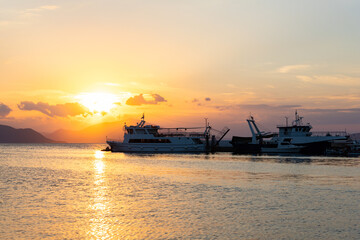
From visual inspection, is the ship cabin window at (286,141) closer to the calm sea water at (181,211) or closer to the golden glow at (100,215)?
the calm sea water at (181,211)

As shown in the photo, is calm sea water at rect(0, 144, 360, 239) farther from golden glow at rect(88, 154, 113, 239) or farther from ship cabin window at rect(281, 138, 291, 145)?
ship cabin window at rect(281, 138, 291, 145)

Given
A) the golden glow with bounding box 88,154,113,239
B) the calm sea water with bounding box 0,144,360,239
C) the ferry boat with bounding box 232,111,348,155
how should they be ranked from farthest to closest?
the ferry boat with bounding box 232,111,348,155, the calm sea water with bounding box 0,144,360,239, the golden glow with bounding box 88,154,113,239

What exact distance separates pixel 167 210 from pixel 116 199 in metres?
5.72

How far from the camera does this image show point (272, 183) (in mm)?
37281

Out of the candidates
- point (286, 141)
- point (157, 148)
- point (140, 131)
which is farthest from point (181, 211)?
point (286, 141)

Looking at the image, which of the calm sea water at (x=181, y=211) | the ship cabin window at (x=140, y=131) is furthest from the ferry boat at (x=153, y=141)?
the calm sea water at (x=181, y=211)

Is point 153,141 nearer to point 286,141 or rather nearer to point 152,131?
point 152,131

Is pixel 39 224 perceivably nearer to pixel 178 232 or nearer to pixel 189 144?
pixel 178 232

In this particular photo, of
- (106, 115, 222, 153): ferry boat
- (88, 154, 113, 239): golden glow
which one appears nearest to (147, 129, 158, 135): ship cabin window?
(106, 115, 222, 153): ferry boat

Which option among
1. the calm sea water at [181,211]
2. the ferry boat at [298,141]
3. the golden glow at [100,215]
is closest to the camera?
the golden glow at [100,215]

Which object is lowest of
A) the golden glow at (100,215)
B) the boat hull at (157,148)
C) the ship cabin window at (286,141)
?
the golden glow at (100,215)

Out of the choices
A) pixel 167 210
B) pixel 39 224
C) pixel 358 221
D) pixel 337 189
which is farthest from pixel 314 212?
pixel 39 224

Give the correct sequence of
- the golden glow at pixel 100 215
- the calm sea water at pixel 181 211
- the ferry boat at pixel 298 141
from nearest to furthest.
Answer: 1. the golden glow at pixel 100 215
2. the calm sea water at pixel 181 211
3. the ferry boat at pixel 298 141

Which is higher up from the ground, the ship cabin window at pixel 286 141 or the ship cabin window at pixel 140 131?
the ship cabin window at pixel 140 131
